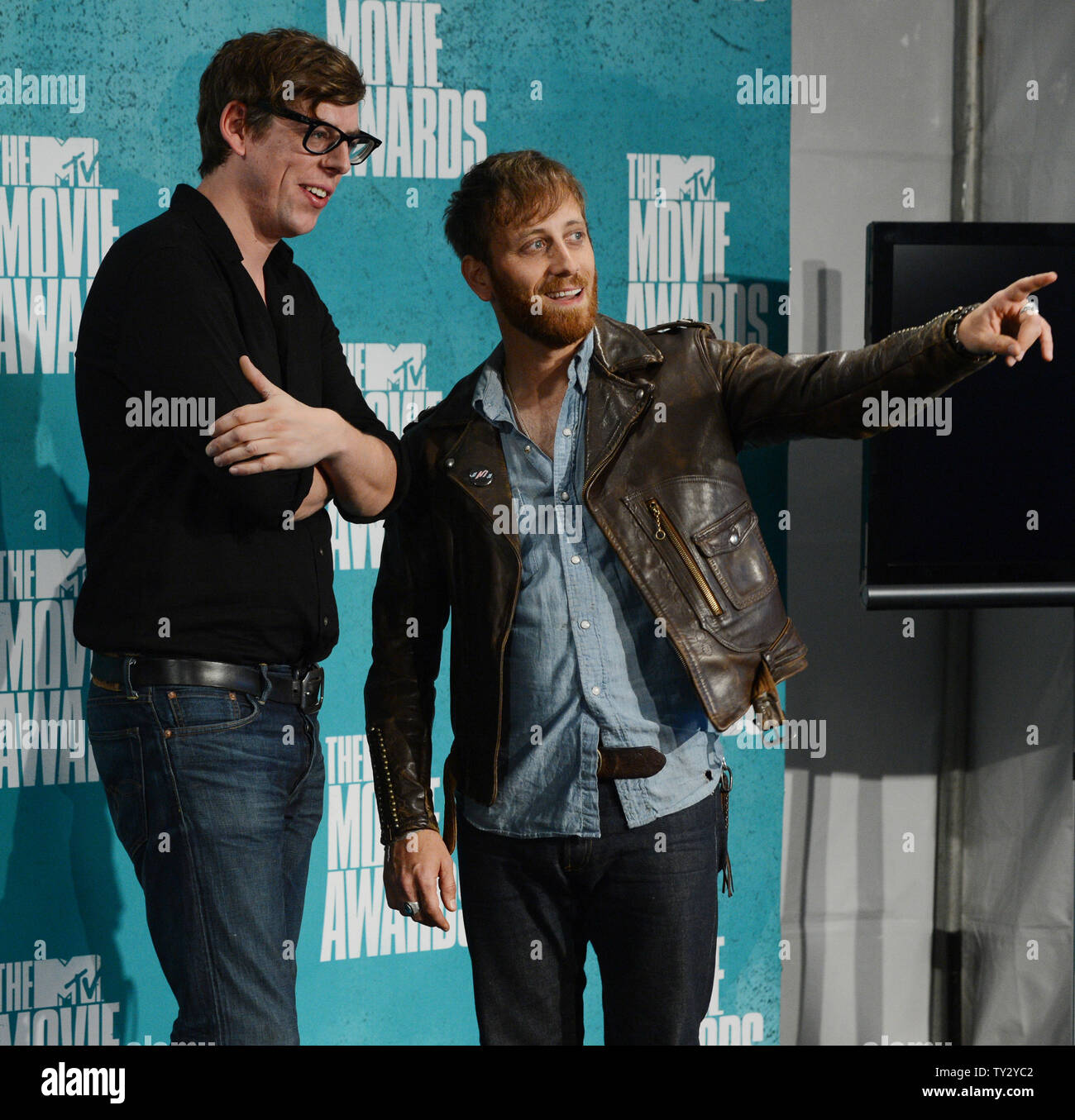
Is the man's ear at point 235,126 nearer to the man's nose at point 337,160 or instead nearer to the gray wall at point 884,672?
the man's nose at point 337,160

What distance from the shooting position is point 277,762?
1.77 meters

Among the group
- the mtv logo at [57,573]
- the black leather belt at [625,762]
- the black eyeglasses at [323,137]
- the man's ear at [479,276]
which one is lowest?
the black leather belt at [625,762]

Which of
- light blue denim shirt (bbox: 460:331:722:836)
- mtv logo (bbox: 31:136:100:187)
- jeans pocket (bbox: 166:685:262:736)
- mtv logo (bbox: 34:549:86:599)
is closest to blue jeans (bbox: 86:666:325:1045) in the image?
jeans pocket (bbox: 166:685:262:736)

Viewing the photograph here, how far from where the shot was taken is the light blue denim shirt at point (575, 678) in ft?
6.41

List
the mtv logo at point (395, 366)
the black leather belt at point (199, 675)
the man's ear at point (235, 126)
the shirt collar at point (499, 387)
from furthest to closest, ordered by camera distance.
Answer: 1. the mtv logo at point (395, 366)
2. the shirt collar at point (499, 387)
3. the man's ear at point (235, 126)
4. the black leather belt at point (199, 675)

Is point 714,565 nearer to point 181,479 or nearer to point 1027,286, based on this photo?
point 1027,286

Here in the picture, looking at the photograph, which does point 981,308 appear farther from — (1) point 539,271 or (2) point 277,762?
(2) point 277,762

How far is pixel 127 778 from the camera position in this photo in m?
1.72

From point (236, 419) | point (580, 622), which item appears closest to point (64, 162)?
point (236, 419)

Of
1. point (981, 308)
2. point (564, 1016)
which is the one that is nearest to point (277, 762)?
point (564, 1016)

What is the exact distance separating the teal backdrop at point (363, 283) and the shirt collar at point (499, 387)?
888 mm

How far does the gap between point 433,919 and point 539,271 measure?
110cm

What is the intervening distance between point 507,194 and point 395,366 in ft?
3.06

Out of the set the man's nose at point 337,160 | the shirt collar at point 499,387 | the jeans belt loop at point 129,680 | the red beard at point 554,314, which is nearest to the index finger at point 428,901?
the jeans belt loop at point 129,680
